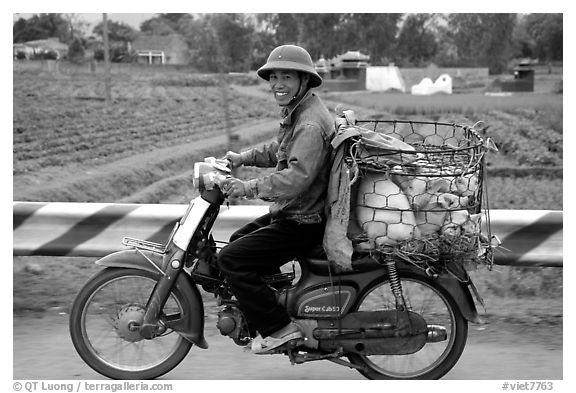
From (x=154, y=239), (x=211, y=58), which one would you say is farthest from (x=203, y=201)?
(x=211, y=58)

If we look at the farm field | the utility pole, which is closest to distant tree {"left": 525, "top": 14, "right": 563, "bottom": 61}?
the farm field

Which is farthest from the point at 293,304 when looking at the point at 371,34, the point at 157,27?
the point at 371,34

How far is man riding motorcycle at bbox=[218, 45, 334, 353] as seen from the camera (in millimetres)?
3666

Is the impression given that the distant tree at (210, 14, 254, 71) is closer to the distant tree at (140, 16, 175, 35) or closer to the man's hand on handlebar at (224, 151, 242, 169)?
the distant tree at (140, 16, 175, 35)

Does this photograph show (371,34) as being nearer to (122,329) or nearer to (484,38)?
(484,38)

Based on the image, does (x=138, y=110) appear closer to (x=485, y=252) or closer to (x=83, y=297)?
(x=83, y=297)

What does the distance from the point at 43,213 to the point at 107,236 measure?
0.46 meters

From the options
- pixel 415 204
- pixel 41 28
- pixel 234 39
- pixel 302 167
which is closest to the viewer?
pixel 302 167

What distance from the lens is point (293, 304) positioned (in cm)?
398

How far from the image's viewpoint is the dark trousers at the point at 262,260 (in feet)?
12.6

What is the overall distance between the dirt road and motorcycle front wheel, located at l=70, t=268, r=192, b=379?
0.37ft

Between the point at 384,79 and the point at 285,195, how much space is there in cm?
593

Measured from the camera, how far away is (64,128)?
851 centimetres

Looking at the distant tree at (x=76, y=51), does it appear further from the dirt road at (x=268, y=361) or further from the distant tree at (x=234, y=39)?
the dirt road at (x=268, y=361)
